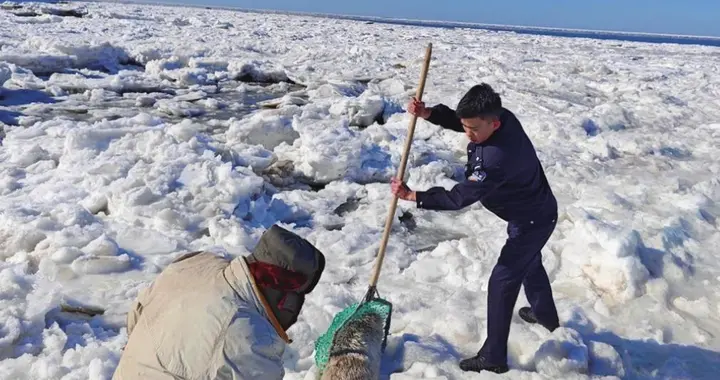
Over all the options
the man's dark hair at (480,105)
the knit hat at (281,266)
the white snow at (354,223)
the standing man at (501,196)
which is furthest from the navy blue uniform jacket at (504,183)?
the knit hat at (281,266)

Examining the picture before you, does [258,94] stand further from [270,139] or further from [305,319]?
[305,319]

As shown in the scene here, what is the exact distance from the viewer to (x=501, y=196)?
2.71 meters

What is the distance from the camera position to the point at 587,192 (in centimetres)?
567

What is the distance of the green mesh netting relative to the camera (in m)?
2.75

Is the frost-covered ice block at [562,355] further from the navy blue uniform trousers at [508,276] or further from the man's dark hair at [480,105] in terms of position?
the man's dark hair at [480,105]

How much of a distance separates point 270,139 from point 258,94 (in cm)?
464

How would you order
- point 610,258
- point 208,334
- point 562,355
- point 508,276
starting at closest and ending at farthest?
point 208,334 → point 508,276 → point 562,355 → point 610,258

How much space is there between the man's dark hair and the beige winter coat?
1376 mm

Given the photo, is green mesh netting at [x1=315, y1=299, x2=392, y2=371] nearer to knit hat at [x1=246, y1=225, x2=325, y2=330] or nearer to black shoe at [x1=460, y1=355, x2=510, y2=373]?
black shoe at [x1=460, y1=355, x2=510, y2=373]

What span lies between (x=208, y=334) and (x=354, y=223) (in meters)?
3.52

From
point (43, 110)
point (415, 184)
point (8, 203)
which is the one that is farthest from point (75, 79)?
point (415, 184)

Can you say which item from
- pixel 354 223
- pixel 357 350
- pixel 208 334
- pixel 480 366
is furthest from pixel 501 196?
pixel 354 223

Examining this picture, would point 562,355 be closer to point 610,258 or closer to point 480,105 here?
point 610,258

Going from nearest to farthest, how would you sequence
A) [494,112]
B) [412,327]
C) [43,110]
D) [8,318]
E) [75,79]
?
[494,112] < [8,318] < [412,327] < [43,110] < [75,79]
